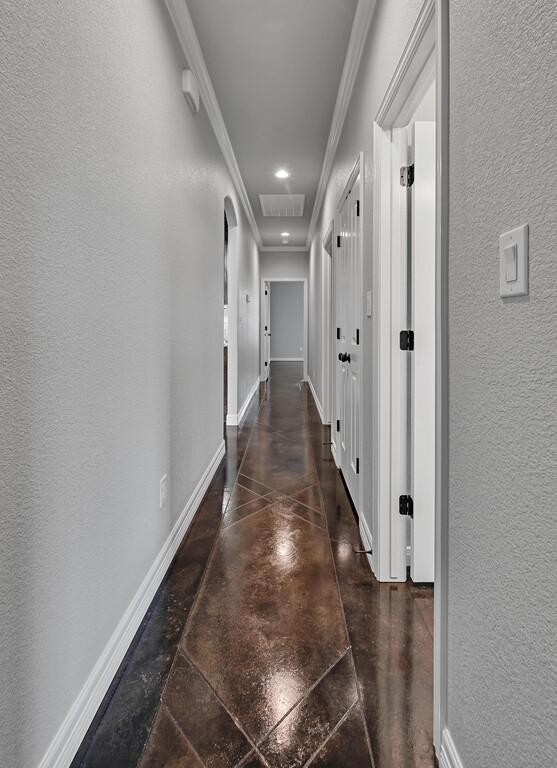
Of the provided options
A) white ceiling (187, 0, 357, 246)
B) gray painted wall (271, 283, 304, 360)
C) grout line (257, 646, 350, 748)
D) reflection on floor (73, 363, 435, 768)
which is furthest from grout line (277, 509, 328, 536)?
gray painted wall (271, 283, 304, 360)

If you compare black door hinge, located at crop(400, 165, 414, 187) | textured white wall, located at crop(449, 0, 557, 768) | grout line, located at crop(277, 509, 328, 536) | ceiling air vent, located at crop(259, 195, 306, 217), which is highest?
ceiling air vent, located at crop(259, 195, 306, 217)

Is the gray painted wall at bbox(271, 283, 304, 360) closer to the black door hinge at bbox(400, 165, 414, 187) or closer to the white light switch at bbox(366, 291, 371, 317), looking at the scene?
the white light switch at bbox(366, 291, 371, 317)

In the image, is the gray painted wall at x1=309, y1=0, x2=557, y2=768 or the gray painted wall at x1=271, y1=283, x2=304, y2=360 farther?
the gray painted wall at x1=271, y1=283, x2=304, y2=360

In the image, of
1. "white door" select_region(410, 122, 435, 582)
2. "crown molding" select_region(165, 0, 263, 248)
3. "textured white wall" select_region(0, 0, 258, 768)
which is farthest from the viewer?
"crown molding" select_region(165, 0, 263, 248)

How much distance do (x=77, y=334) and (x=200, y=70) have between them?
2.19 m

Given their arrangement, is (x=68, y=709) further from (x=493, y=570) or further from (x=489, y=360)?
(x=489, y=360)

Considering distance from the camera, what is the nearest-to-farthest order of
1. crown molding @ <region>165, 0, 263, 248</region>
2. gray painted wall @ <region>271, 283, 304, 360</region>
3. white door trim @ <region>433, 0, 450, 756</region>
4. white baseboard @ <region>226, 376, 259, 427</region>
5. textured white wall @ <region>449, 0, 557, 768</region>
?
textured white wall @ <region>449, 0, 557, 768</region> < white door trim @ <region>433, 0, 450, 756</region> < crown molding @ <region>165, 0, 263, 248</region> < white baseboard @ <region>226, 376, 259, 427</region> < gray painted wall @ <region>271, 283, 304, 360</region>

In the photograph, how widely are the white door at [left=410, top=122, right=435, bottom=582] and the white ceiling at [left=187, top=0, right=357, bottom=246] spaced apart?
1075mm

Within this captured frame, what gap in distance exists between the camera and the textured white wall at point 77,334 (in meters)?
0.92

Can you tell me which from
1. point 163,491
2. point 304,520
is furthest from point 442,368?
point 304,520

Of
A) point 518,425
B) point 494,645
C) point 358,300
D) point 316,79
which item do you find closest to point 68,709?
point 494,645

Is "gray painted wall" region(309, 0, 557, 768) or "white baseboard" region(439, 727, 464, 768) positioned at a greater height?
"gray painted wall" region(309, 0, 557, 768)

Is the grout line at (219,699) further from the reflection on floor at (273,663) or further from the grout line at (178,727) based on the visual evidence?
the grout line at (178,727)

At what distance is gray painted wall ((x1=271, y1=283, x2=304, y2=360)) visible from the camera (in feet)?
44.3
